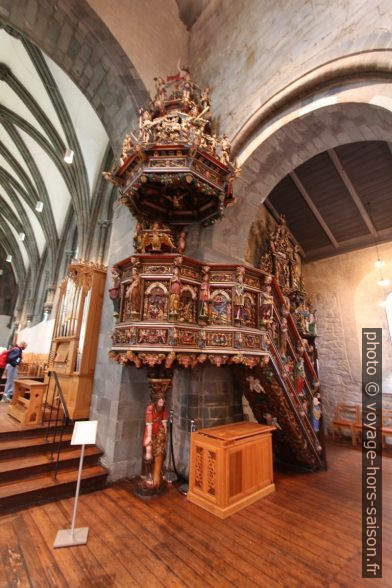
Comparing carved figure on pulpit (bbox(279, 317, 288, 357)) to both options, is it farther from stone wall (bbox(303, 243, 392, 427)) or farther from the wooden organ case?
stone wall (bbox(303, 243, 392, 427))

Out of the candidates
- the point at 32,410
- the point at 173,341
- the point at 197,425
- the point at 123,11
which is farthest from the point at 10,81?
the point at 197,425

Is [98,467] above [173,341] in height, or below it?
below

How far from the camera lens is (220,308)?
3672mm

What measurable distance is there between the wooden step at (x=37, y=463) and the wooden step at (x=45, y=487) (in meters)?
0.07

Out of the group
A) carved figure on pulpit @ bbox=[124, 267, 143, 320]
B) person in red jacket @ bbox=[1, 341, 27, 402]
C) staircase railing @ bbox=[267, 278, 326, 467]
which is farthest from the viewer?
person in red jacket @ bbox=[1, 341, 27, 402]

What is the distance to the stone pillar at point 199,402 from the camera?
14.1ft

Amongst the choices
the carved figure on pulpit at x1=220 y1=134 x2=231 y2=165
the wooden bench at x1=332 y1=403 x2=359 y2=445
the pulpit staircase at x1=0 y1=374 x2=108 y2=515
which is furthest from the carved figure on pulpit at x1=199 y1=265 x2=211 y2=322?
the wooden bench at x1=332 y1=403 x2=359 y2=445

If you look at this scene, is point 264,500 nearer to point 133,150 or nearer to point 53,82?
point 133,150

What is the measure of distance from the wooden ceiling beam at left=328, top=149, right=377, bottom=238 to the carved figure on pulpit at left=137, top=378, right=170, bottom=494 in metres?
6.38

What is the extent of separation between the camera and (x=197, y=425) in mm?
4246

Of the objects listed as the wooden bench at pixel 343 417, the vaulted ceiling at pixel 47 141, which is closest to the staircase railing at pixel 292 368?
the wooden bench at pixel 343 417

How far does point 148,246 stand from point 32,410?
10.5ft

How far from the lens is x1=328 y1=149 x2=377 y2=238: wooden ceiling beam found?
6684 mm

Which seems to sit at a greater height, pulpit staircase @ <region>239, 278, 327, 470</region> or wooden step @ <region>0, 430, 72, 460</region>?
pulpit staircase @ <region>239, 278, 327, 470</region>
